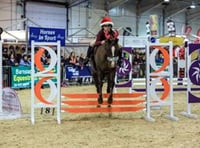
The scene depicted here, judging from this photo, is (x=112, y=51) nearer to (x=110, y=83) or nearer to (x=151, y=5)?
(x=110, y=83)

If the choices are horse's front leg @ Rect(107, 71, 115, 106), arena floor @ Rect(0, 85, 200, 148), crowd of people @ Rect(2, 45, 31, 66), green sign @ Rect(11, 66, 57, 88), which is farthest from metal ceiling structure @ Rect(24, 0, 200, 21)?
arena floor @ Rect(0, 85, 200, 148)

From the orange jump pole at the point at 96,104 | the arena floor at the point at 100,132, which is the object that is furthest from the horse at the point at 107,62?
the arena floor at the point at 100,132

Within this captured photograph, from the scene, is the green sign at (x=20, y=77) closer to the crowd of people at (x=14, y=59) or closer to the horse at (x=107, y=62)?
the crowd of people at (x=14, y=59)

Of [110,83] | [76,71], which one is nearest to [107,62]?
[110,83]

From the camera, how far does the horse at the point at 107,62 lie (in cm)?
922

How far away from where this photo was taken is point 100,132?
795 cm

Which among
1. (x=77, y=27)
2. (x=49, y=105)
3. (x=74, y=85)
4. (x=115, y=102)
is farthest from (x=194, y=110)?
(x=77, y=27)

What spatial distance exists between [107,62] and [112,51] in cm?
31

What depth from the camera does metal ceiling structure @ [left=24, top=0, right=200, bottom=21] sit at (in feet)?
115

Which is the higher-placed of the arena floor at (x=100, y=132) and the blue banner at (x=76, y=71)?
the blue banner at (x=76, y=71)

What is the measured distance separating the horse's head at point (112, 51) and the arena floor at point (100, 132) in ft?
4.49

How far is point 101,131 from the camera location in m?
8.06

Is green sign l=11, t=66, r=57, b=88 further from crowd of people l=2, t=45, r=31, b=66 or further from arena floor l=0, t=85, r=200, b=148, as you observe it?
arena floor l=0, t=85, r=200, b=148

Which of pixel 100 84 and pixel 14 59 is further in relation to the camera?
pixel 14 59
